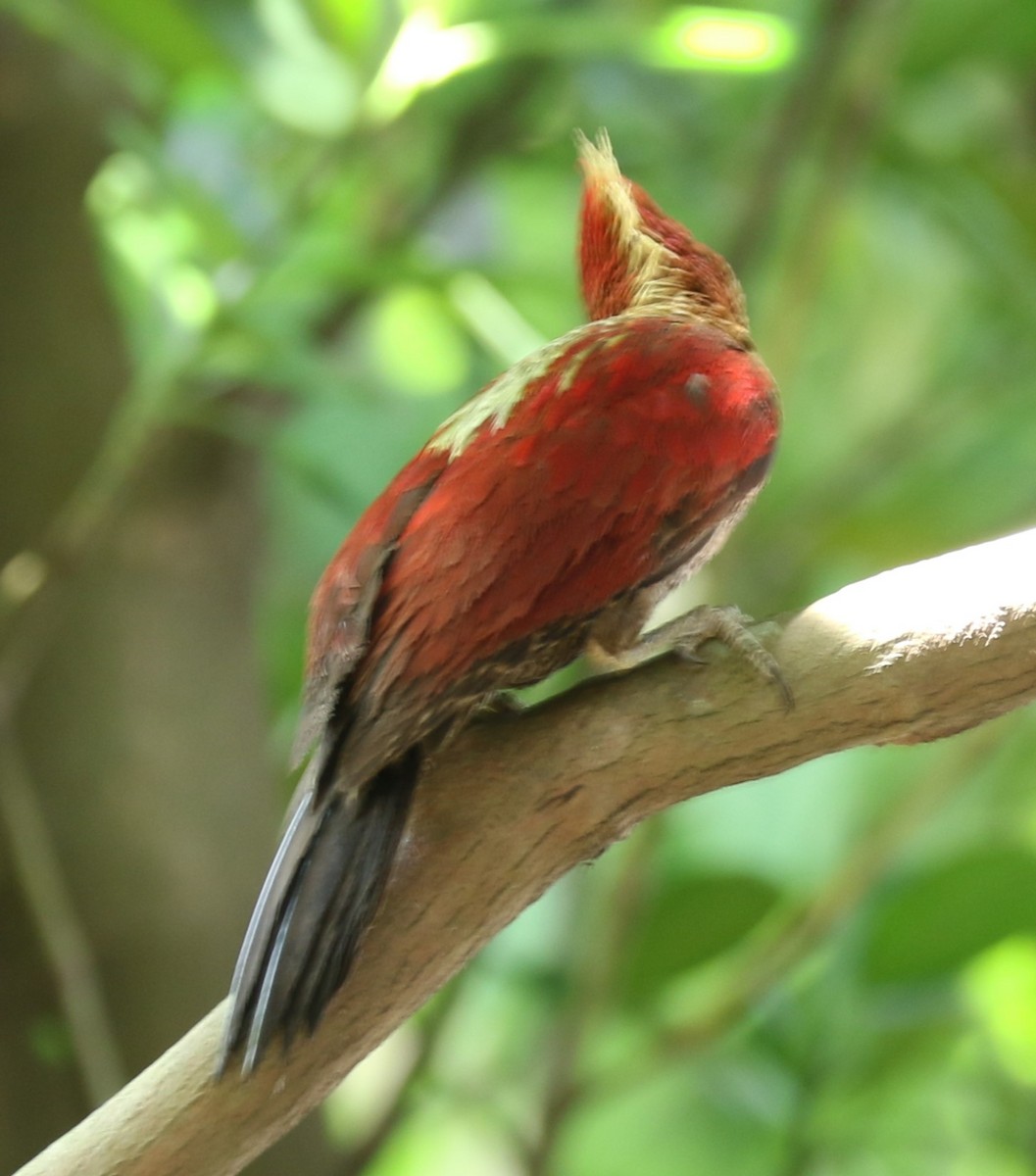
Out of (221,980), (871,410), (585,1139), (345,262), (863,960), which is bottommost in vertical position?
(585,1139)

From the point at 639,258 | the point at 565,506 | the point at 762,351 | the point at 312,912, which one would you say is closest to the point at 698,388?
the point at 565,506

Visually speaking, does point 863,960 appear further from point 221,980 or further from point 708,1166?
point 221,980

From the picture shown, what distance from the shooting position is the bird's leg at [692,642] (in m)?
0.68

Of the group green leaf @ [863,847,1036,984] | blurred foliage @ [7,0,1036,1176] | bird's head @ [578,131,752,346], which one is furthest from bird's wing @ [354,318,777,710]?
green leaf @ [863,847,1036,984]

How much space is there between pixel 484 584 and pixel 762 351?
784mm

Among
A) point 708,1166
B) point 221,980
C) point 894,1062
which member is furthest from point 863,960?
point 221,980

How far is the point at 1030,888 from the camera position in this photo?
121 cm

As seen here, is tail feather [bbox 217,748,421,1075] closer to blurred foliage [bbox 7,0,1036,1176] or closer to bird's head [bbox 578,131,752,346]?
bird's head [bbox 578,131,752,346]

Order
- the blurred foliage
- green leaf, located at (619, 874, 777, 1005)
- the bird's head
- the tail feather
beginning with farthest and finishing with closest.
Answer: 1. green leaf, located at (619, 874, 777, 1005)
2. the blurred foliage
3. the bird's head
4. the tail feather

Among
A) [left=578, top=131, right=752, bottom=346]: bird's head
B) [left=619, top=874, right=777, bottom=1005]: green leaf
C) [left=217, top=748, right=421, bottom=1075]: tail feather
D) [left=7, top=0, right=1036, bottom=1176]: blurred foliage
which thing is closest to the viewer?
[left=217, top=748, right=421, bottom=1075]: tail feather

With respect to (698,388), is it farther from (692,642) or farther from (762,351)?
(762,351)

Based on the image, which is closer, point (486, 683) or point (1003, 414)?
point (486, 683)

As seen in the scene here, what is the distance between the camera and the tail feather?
65cm

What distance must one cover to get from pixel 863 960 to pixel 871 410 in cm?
94
